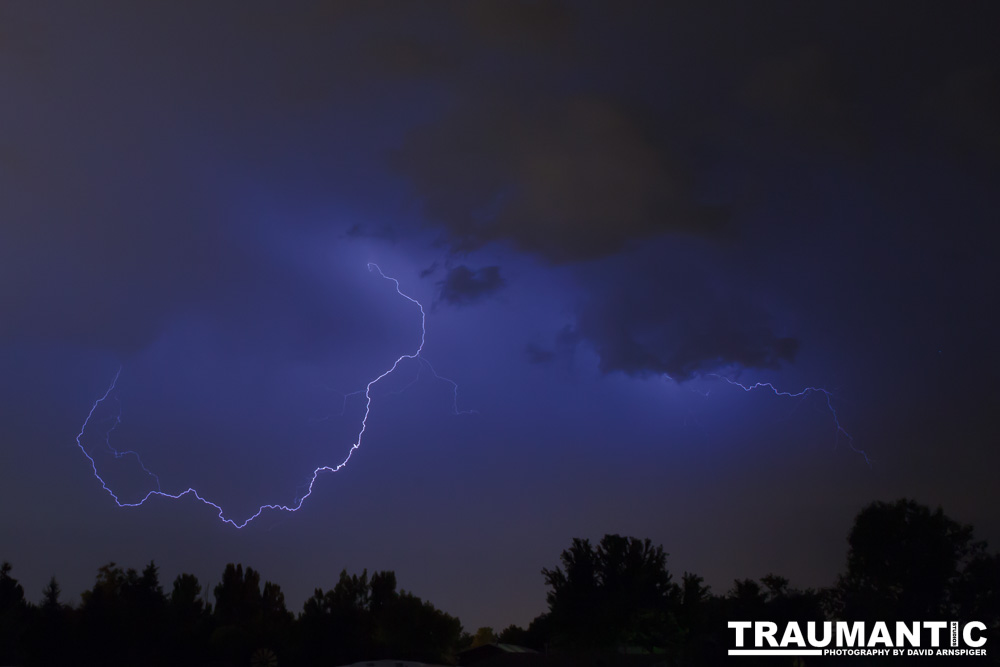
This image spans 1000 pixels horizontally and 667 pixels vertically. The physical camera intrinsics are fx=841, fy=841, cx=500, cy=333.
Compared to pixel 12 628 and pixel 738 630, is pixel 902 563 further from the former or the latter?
pixel 12 628

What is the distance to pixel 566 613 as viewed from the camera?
40.5 meters

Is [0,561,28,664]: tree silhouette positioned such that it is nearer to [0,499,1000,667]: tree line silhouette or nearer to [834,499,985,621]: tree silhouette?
[0,499,1000,667]: tree line silhouette

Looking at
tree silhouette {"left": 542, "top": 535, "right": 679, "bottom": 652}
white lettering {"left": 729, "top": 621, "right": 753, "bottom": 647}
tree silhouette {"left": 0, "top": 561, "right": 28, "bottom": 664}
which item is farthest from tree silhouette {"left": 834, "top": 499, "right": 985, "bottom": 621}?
tree silhouette {"left": 0, "top": 561, "right": 28, "bottom": 664}

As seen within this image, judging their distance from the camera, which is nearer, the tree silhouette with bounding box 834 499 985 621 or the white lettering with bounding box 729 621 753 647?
the white lettering with bounding box 729 621 753 647

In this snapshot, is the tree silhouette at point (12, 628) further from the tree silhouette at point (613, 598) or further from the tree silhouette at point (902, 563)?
the tree silhouette at point (902, 563)

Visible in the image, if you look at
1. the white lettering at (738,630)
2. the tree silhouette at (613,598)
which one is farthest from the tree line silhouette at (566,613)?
the white lettering at (738,630)

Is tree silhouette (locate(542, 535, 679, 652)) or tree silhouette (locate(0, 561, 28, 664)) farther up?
tree silhouette (locate(542, 535, 679, 652))

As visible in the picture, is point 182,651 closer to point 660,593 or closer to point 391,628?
point 391,628

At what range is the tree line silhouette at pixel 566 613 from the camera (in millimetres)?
39906

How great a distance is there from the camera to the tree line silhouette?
39906 mm

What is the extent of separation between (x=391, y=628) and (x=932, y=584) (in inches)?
1116

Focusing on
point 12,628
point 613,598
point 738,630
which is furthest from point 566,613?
point 12,628

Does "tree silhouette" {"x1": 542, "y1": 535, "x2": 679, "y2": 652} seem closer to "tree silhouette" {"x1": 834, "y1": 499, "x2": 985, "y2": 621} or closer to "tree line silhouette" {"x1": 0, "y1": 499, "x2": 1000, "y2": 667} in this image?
"tree line silhouette" {"x1": 0, "y1": 499, "x2": 1000, "y2": 667}

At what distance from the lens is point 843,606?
137ft
